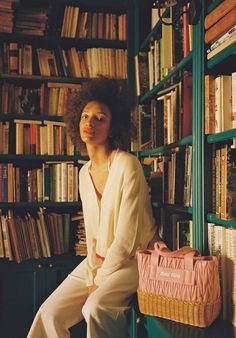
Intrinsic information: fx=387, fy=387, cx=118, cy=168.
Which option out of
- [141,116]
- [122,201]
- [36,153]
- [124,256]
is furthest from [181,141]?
[36,153]

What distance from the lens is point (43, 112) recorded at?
269cm

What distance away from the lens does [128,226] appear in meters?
1.77

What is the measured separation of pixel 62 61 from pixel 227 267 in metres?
1.90

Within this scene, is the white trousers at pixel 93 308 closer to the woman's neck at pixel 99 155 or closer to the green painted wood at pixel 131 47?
the woman's neck at pixel 99 155

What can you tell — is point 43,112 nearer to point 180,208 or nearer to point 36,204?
point 36,204

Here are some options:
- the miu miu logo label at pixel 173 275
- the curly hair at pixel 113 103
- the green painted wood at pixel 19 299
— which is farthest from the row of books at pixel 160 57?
the green painted wood at pixel 19 299

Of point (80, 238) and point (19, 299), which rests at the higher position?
point (80, 238)

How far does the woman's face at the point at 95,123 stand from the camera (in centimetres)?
199

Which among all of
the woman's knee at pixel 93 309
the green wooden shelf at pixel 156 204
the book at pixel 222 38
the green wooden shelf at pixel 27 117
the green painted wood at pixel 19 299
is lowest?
the green painted wood at pixel 19 299

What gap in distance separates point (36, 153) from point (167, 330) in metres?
1.64

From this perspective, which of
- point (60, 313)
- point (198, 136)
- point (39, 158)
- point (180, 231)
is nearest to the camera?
point (198, 136)

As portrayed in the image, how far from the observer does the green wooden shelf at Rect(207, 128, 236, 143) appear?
4.39 feet

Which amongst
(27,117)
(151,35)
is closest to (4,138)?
(27,117)

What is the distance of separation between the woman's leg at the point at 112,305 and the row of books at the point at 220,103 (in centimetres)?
76
